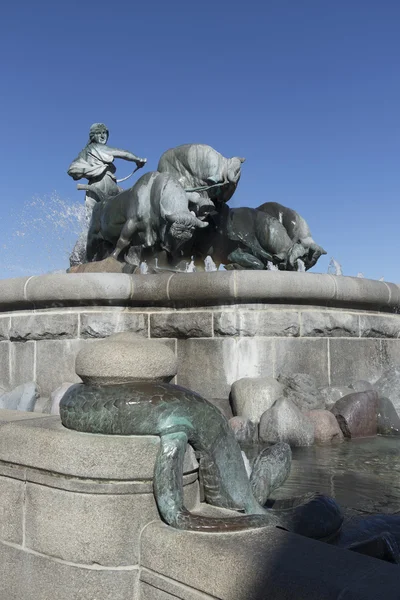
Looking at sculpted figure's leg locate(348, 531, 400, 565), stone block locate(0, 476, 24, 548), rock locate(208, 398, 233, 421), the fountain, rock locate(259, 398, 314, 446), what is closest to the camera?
the fountain

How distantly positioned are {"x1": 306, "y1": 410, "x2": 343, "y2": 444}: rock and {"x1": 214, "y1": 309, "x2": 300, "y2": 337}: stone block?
Answer: 1.11 m

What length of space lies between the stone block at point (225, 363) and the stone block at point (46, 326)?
1.49m

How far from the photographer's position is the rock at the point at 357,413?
569cm

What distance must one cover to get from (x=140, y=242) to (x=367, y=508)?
20.2 ft

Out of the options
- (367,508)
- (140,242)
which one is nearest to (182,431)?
(367,508)

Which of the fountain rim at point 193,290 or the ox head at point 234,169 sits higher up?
the ox head at point 234,169

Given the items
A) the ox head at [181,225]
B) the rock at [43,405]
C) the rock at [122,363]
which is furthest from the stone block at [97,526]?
the ox head at [181,225]

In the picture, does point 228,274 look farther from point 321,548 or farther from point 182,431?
point 321,548

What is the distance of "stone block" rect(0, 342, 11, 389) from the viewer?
24.1 feet

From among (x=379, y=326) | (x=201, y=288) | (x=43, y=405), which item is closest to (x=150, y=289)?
(x=201, y=288)

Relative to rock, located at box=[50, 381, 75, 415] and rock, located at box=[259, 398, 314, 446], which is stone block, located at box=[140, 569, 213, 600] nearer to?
rock, located at box=[259, 398, 314, 446]

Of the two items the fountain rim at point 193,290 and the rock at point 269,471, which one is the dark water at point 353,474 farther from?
the fountain rim at point 193,290

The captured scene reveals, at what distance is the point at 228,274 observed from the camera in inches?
255

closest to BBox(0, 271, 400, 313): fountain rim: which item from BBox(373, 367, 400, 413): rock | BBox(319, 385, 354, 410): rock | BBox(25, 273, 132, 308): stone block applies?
BBox(25, 273, 132, 308): stone block
